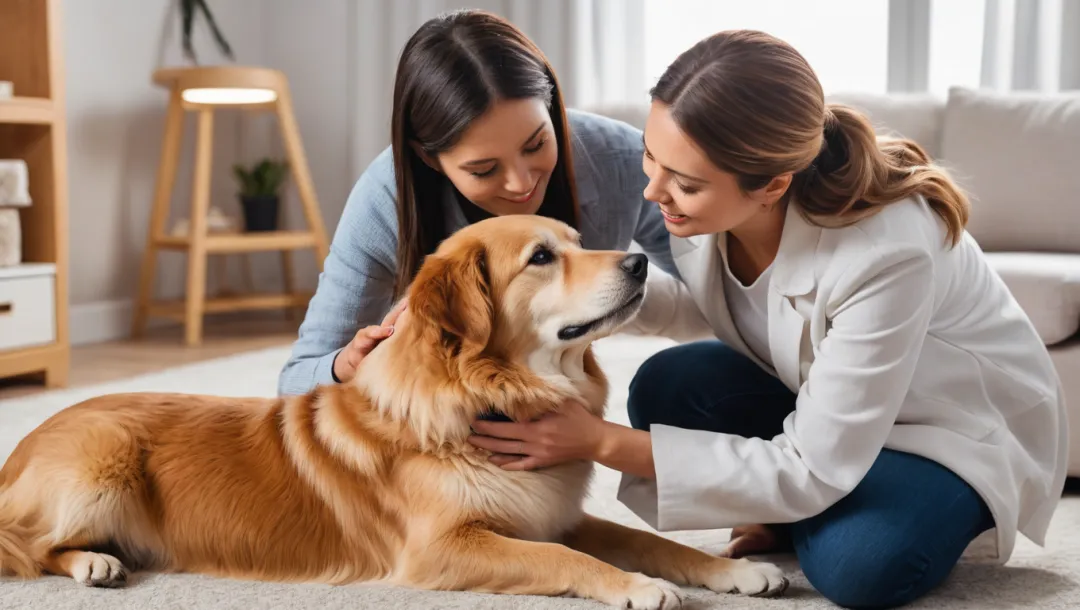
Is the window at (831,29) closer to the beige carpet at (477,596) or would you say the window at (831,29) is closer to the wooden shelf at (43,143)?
the wooden shelf at (43,143)

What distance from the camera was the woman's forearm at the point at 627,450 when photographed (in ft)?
5.37

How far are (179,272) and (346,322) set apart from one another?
3.42 m

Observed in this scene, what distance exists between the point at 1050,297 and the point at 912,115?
1.22 metres

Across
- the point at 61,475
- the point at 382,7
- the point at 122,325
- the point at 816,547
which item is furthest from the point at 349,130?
the point at 816,547

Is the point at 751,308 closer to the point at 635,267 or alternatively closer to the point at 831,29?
the point at 635,267

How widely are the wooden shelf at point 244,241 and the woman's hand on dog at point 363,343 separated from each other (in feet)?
9.40

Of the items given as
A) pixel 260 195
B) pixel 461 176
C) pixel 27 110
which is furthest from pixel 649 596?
pixel 260 195

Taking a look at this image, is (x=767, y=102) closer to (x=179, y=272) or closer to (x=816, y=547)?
(x=816, y=547)

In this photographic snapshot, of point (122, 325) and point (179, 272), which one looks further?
point (179, 272)

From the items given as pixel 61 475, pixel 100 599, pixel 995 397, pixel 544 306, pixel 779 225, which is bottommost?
pixel 100 599

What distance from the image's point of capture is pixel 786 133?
1529 mm

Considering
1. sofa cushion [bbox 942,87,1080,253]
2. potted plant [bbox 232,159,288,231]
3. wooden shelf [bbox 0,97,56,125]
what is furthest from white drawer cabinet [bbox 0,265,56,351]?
sofa cushion [bbox 942,87,1080,253]

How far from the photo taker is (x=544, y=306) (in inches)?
65.5

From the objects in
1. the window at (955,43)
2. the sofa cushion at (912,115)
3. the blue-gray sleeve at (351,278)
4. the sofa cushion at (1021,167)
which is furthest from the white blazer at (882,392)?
the window at (955,43)
